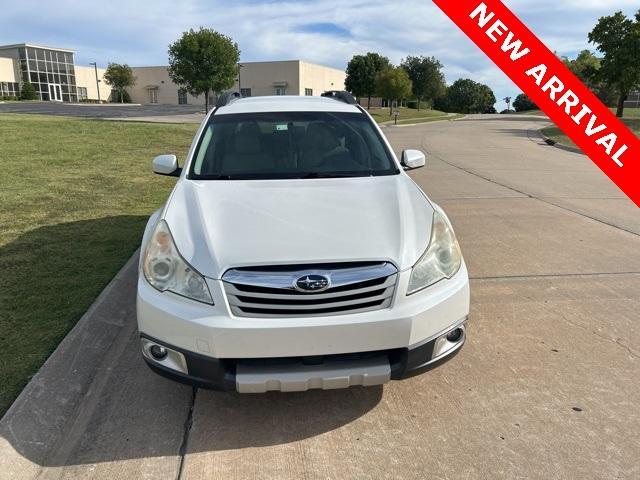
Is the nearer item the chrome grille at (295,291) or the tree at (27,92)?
the chrome grille at (295,291)

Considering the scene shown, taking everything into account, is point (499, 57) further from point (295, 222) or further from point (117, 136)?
point (117, 136)

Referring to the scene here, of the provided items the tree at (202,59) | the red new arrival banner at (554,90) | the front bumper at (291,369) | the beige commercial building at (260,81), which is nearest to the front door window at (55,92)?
the beige commercial building at (260,81)

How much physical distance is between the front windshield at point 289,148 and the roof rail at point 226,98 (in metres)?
0.44

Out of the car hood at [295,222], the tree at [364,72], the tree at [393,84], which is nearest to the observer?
the car hood at [295,222]

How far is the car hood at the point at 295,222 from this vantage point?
2.54m

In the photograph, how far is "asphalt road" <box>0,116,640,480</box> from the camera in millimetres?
2486

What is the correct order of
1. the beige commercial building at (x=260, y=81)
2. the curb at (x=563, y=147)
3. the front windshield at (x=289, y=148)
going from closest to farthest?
1. the front windshield at (x=289, y=148)
2. the curb at (x=563, y=147)
3. the beige commercial building at (x=260, y=81)

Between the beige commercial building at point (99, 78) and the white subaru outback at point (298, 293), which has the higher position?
the beige commercial building at point (99, 78)

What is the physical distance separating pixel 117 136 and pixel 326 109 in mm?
14083

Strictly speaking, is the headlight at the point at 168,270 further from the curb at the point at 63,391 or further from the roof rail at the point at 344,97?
the roof rail at the point at 344,97

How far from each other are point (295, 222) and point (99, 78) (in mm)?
91297

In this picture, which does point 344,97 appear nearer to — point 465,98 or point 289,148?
point 289,148

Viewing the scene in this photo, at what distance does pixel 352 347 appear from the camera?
2469 millimetres

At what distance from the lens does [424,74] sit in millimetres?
74438
